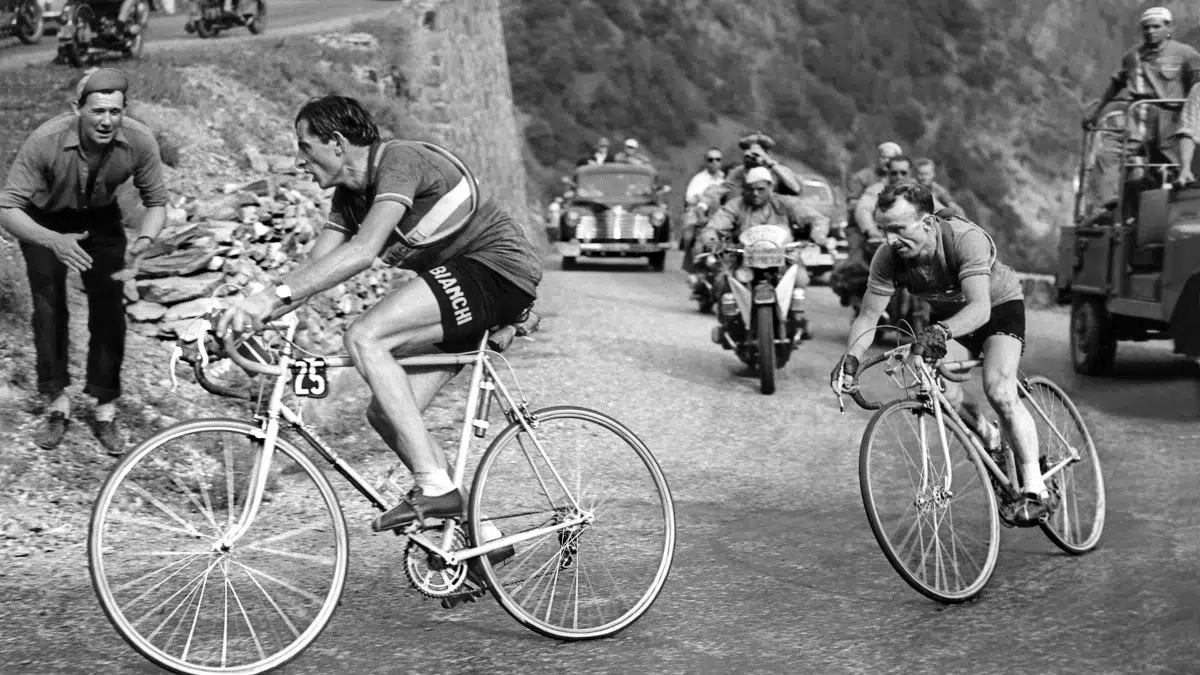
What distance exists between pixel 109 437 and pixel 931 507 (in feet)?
14.3

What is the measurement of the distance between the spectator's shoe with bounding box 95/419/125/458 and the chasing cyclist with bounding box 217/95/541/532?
3.21m

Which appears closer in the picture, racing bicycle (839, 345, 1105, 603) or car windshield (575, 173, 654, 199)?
racing bicycle (839, 345, 1105, 603)

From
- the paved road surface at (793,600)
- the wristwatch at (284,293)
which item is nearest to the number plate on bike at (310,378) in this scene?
the wristwatch at (284,293)

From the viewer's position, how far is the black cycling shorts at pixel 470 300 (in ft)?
16.9

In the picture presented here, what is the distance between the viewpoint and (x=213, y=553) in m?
4.79

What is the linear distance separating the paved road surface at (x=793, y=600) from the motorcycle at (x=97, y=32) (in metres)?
6.94

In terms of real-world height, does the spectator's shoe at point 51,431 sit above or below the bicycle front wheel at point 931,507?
below

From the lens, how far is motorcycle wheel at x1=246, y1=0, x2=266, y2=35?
18.5m

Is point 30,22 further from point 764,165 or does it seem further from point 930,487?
point 930,487

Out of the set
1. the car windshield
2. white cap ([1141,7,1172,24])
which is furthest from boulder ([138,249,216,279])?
the car windshield

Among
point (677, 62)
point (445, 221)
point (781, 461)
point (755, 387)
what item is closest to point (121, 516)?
point (445, 221)

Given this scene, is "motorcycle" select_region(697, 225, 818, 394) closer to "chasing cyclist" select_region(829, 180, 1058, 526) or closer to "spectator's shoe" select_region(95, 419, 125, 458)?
"spectator's shoe" select_region(95, 419, 125, 458)

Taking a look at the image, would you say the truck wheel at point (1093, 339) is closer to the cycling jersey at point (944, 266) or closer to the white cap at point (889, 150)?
the white cap at point (889, 150)

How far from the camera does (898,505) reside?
19.7ft
